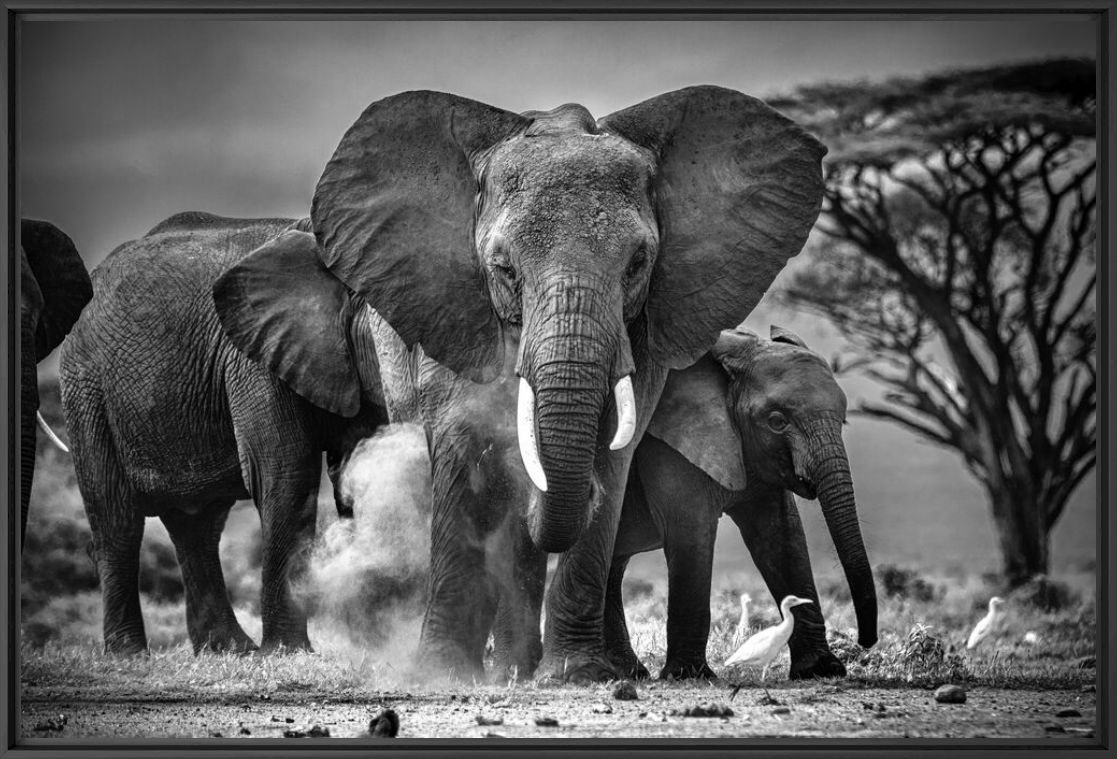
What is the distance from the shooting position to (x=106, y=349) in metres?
12.1

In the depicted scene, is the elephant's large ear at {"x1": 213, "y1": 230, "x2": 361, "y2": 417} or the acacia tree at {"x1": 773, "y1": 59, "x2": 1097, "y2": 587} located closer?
the elephant's large ear at {"x1": 213, "y1": 230, "x2": 361, "y2": 417}

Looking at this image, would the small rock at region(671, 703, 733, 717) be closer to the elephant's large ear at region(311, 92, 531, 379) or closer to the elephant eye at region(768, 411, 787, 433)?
the elephant's large ear at region(311, 92, 531, 379)

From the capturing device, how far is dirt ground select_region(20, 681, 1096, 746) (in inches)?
351

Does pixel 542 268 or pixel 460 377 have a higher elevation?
pixel 542 268

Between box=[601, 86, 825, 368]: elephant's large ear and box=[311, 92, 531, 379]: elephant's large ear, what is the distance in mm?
657

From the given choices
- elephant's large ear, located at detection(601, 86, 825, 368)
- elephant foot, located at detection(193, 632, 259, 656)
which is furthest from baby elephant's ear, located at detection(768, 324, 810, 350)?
elephant foot, located at detection(193, 632, 259, 656)

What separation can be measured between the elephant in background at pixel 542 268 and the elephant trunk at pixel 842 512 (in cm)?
76

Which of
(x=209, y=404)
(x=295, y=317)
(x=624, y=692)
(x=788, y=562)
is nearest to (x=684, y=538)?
(x=788, y=562)

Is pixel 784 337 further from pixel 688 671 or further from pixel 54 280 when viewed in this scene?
pixel 54 280

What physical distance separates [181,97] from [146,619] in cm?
528

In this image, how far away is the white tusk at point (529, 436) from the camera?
8.70m

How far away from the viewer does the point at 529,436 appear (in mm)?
8727

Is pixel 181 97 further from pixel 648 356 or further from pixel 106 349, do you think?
pixel 648 356

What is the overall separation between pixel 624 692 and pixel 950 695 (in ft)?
4.57
